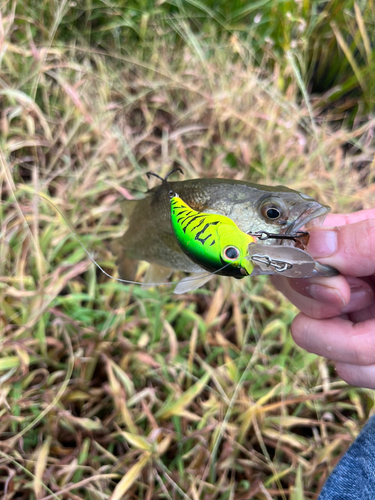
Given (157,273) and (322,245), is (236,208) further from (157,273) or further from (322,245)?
(157,273)

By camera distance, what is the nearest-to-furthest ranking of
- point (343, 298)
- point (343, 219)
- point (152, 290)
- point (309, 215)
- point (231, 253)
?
point (231, 253) → point (309, 215) → point (343, 298) → point (343, 219) → point (152, 290)

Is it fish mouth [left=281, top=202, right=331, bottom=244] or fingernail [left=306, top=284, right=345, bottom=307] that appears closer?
fish mouth [left=281, top=202, right=331, bottom=244]

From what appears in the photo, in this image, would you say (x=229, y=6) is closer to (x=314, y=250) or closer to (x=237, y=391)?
(x=314, y=250)

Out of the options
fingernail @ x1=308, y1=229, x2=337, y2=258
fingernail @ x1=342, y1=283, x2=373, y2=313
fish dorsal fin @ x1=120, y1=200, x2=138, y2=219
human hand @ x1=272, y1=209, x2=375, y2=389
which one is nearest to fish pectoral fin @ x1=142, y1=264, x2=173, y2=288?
fish dorsal fin @ x1=120, y1=200, x2=138, y2=219

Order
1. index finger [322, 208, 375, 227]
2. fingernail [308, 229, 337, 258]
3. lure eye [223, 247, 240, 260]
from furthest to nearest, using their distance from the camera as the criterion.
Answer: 1. index finger [322, 208, 375, 227]
2. fingernail [308, 229, 337, 258]
3. lure eye [223, 247, 240, 260]

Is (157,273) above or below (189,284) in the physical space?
below

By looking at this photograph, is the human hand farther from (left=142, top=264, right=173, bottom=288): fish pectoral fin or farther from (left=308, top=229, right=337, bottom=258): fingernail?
(left=142, top=264, right=173, bottom=288): fish pectoral fin

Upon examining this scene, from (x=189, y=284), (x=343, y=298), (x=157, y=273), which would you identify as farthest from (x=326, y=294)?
(x=157, y=273)
